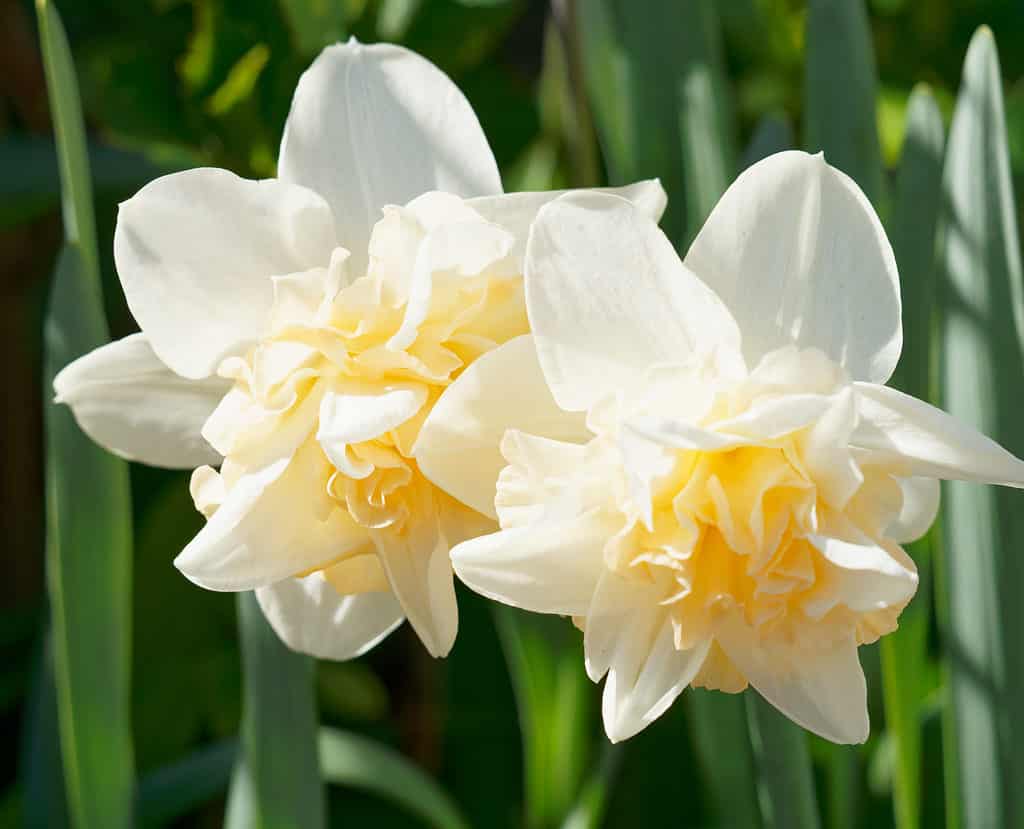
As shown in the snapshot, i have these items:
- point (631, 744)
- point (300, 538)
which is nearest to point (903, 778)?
point (631, 744)

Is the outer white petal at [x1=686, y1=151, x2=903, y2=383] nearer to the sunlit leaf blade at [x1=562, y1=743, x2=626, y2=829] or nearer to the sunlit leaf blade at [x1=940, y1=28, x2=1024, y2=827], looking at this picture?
the sunlit leaf blade at [x1=940, y1=28, x2=1024, y2=827]

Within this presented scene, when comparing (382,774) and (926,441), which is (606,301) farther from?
(382,774)

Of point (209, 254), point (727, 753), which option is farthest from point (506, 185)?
point (209, 254)

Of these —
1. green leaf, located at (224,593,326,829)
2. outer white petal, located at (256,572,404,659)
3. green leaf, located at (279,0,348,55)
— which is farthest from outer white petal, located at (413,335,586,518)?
green leaf, located at (279,0,348,55)

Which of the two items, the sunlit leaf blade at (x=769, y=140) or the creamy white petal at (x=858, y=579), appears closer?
the creamy white petal at (x=858, y=579)

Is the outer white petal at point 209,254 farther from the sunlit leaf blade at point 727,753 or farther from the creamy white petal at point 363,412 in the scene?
the sunlit leaf blade at point 727,753

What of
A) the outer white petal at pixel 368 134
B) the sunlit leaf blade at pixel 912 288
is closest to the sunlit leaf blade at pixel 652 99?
the sunlit leaf blade at pixel 912 288
